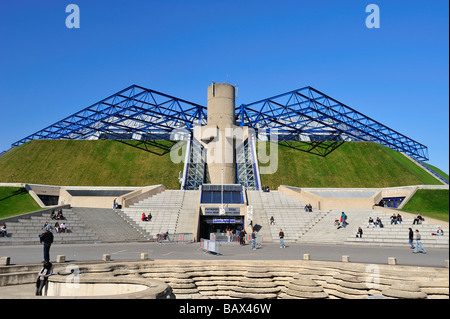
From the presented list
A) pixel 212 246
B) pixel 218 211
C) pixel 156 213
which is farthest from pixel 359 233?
pixel 156 213

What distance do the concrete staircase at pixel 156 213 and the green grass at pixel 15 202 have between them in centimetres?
1082

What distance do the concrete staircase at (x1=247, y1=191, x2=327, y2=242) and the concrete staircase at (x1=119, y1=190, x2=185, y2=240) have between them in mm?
9777

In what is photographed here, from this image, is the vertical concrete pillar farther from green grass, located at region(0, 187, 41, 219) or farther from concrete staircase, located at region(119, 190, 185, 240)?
green grass, located at region(0, 187, 41, 219)

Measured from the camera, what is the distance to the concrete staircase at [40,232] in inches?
1123

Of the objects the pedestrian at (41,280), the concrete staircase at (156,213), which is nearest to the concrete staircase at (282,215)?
the concrete staircase at (156,213)

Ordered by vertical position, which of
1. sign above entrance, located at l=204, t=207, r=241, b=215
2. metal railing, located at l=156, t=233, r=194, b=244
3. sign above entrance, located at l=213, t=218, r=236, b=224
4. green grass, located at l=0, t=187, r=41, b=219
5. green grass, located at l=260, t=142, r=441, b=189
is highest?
green grass, located at l=260, t=142, r=441, b=189

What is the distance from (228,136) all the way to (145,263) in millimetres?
46456

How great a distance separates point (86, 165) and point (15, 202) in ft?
74.7

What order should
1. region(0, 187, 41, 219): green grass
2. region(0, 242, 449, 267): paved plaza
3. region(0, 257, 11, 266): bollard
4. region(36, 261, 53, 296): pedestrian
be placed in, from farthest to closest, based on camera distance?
region(0, 187, 41, 219): green grass < region(0, 242, 449, 267): paved plaza < region(0, 257, 11, 266): bollard < region(36, 261, 53, 296): pedestrian

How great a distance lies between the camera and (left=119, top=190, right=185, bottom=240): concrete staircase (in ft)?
121
